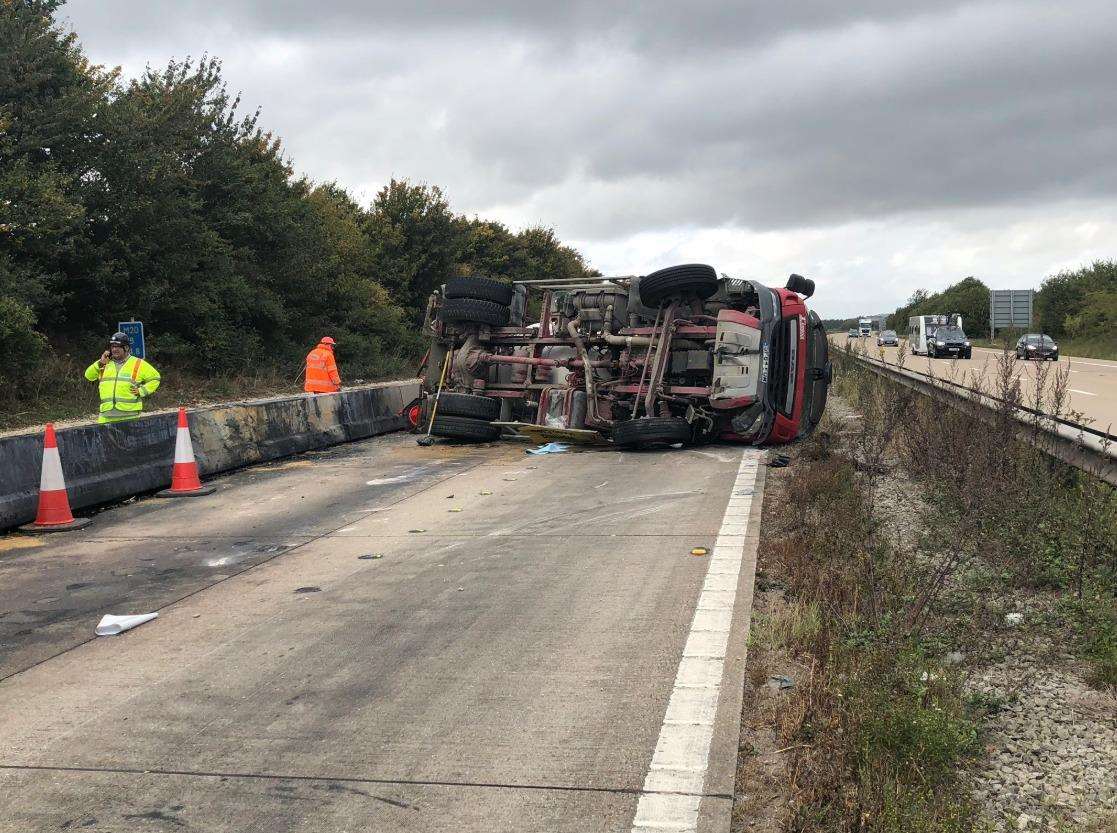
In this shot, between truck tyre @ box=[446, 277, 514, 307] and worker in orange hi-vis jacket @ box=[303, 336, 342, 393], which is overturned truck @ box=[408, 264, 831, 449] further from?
worker in orange hi-vis jacket @ box=[303, 336, 342, 393]

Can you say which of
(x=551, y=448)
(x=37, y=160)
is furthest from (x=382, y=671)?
(x=37, y=160)

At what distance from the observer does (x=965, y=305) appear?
111938mm

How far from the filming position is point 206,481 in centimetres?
1170

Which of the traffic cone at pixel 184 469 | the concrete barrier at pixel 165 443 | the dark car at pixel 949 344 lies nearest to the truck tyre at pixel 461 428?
the concrete barrier at pixel 165 443

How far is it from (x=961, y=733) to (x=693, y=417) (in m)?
9.34

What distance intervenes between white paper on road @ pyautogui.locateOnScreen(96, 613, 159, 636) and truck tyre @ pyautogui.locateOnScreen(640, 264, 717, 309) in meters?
8.70

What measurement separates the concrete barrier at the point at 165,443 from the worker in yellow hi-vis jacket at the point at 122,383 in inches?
11.6

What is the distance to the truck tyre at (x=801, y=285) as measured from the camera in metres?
14.4

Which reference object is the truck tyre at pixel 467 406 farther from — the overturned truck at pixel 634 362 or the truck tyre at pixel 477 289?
the truck tyre at pixel 477 289

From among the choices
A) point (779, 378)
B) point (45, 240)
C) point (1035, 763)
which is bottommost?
point (1035, 763)

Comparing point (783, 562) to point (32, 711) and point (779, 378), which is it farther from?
point (779, 378)

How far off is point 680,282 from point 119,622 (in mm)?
8900

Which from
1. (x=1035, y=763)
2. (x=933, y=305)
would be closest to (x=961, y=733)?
(x=1035, y=763)

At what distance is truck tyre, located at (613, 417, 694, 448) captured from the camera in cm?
1260
